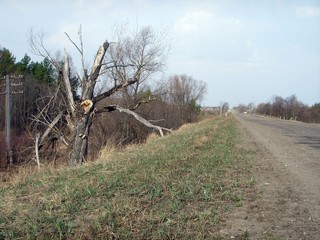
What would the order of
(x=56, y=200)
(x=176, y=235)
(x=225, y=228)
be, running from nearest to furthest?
(x=176, y=235) → (x=225, y=228) → (x=56, y=200)

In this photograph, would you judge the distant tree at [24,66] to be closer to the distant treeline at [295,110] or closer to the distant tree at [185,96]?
the distant tree at [185,96]

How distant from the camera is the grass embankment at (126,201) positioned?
14.1 feet

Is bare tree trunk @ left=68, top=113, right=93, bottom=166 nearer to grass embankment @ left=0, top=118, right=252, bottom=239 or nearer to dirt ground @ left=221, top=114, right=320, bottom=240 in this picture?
grass embankment @ left=0, top=118, right=252, bottom=239

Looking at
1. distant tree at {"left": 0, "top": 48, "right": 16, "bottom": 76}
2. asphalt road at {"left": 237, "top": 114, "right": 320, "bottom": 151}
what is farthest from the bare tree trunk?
distant tree at {"left": 0, "top": 48, "right": 16, "bottom": 76}

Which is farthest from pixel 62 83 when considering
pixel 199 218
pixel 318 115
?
pixel 318 115

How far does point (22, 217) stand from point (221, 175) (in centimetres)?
395

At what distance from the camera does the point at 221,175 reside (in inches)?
292

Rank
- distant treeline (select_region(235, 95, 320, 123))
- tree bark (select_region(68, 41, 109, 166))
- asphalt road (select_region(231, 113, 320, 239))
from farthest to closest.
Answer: distant treeline (select_region(235, 95, 320, 123))
tree bark (select_region(68, 41, 109, 166))
asphalt road (select_region(231, 113, 320, 239))

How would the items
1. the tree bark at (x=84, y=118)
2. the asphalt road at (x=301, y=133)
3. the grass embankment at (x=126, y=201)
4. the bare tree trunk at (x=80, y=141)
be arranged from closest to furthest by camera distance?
1. the grass embankment at (x=126, y=201)
2. the bare tree trunk at (x=80, y=141)
3. the tree bark at (x=84, y=118)
4. the asphalt road at (x=301, y=133)

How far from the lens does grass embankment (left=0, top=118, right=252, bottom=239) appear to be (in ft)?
14.1

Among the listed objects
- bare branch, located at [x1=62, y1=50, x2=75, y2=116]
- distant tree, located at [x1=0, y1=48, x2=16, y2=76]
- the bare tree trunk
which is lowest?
the bare tree trunk

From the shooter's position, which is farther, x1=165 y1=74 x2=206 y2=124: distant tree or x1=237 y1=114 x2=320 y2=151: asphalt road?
x1=165 y1=74 x2=206 y2=124: distant tree

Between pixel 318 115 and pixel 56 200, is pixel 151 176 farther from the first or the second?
pixel 318 115

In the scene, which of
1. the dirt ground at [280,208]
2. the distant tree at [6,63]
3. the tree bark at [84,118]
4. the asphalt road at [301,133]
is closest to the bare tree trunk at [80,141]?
the tree bark at [84,118]
